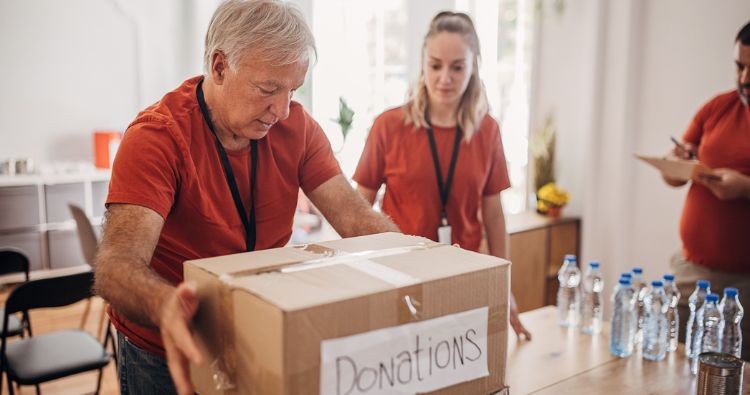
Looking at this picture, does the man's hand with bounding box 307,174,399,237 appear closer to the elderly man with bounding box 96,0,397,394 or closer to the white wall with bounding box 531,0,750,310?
the elderly man with bounding box 96,0,397,394

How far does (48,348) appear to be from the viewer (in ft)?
8.02

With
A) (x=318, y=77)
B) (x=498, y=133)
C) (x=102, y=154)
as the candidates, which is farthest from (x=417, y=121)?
(x=102, y=154)

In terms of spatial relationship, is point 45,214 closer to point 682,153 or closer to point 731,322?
point 682,153

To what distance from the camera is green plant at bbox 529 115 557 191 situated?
400 cm

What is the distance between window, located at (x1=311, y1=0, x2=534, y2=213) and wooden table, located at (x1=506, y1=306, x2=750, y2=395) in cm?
232

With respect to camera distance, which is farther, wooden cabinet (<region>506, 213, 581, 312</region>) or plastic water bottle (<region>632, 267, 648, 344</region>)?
wooden cabinet (<region>506, 213, 581, 312</region>)

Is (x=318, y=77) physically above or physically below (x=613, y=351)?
above

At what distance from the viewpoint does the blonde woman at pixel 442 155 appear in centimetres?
217

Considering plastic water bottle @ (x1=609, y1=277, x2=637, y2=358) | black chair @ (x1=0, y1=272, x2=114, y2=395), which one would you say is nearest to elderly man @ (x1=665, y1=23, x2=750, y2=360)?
plastic water bottle @ (x1=609, y1=277, x2=637, y2=358)

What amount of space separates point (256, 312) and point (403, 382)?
0.23 meters

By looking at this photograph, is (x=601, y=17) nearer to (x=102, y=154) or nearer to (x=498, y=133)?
(x=498, y=133)

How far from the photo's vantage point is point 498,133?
A: 2277mm

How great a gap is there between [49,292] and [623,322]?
6.25ft

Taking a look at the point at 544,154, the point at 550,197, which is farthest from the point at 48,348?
the point at 544,154
